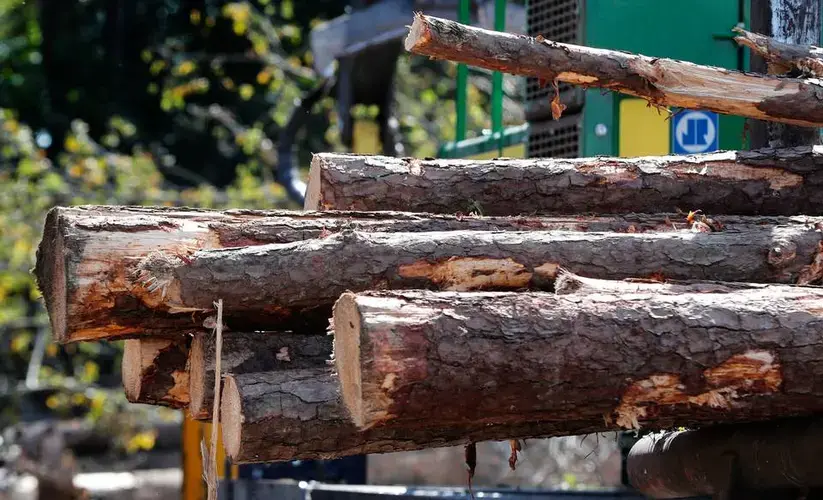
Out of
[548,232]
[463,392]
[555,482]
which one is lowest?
[555,482]

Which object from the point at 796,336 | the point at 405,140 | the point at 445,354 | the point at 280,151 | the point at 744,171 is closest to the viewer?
the point at 445,354

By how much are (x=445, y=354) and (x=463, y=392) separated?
123mm

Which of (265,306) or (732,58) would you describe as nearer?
(265,306)

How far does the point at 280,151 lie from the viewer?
11.0m

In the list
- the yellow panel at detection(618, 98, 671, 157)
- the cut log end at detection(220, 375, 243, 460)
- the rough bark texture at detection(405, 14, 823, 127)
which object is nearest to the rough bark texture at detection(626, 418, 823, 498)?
the rough bark texture at detection(405, 14, 823, 127)

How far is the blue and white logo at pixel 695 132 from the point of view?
6277 mm

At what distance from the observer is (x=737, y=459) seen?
13.0ft

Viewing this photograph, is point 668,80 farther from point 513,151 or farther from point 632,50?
point 513,151

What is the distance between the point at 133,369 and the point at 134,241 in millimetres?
723

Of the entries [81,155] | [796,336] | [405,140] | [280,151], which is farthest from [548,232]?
[81,155]

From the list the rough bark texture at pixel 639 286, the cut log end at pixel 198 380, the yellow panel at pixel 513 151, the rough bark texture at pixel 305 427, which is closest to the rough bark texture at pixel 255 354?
the cut log end at pixel 198 380

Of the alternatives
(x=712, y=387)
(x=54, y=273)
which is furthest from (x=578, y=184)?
(x=54, y=273)

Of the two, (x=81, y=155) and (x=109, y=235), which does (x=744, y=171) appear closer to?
(x=109, y=235)

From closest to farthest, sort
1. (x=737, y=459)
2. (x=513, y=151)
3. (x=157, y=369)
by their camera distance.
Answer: (x=737, y=459)
(x=157, y=369)
(x=513, y=151)
